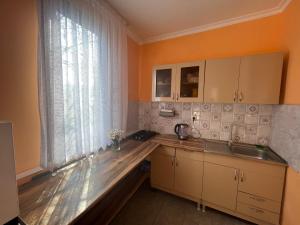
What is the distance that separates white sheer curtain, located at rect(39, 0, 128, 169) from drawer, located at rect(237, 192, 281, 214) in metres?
1.75

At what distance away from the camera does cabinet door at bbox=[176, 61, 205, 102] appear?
1905 millimetres

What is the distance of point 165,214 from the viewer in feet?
5.70

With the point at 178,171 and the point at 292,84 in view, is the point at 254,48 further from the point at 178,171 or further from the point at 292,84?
the point at 178,171

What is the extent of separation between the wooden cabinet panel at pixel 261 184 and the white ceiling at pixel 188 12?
6.23 feet

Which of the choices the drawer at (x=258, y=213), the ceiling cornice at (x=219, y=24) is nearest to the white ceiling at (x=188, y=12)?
the ceiling cornice at (x=219, y=24)

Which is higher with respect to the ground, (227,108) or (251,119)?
(227,108)

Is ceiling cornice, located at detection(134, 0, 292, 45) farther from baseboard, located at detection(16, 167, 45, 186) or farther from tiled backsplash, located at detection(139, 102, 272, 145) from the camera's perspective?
baseboard, located at detection(16, 167, 45, 186)

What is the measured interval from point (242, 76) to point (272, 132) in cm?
81

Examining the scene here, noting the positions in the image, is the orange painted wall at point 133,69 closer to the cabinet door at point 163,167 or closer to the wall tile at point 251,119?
the cabinet door at point 163,167

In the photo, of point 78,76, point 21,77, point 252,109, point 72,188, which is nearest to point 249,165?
point 252,109

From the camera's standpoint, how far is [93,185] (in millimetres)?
1062

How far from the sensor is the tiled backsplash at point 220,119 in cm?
183

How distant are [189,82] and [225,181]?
137 centimetres

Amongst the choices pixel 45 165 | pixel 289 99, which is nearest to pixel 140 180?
pixel 45 165
